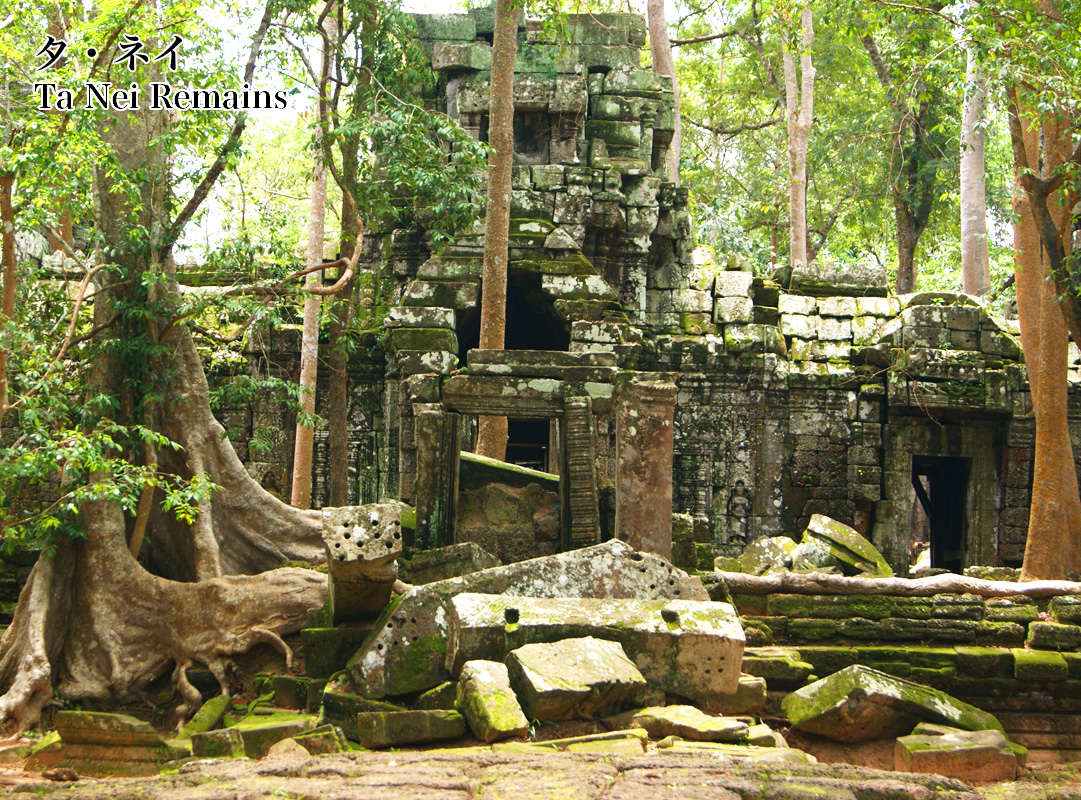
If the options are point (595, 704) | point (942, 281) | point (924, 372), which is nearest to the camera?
point (595, 704)

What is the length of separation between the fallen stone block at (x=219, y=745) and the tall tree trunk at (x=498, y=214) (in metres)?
5.12

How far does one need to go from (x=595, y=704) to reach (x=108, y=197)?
594cm

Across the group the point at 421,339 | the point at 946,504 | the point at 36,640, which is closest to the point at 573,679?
the point at 36,640

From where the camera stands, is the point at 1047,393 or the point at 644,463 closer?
the point at 644,463

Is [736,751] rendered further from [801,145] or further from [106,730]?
[801,145]

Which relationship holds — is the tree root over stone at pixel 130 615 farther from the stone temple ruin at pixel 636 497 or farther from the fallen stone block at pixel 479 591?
the fallen stone block at pixel 479 591

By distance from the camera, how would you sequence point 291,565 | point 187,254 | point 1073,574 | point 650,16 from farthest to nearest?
point 650,16 < point 187,254 < point 1073,574 < point 291,565

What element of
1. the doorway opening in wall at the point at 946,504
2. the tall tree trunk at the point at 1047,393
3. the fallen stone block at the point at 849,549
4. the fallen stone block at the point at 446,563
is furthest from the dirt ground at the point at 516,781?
the doorway opening in wall at the point at 946,504

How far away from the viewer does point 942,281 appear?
962 inches

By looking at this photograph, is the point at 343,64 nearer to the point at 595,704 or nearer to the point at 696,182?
the point at 595,704

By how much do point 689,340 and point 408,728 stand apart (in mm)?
8365

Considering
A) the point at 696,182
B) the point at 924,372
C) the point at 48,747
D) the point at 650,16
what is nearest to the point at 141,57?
the point at 48,747

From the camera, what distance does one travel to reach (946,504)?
14289mm

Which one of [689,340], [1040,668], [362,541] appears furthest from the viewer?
[689,340]
